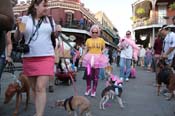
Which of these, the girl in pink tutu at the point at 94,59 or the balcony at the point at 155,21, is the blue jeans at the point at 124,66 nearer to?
the girl in pink tutu at the point at 94,59

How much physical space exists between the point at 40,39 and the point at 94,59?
13.3 ft

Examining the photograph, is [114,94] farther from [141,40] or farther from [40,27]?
[141,40]

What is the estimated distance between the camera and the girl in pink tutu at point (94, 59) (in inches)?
375

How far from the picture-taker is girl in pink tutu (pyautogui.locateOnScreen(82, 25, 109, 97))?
31.3 ft

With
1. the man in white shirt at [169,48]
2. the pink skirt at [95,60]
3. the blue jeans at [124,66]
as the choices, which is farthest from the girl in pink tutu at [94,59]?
the blue jeans at [124,66]

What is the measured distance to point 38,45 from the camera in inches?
219

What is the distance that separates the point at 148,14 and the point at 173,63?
1651 inches

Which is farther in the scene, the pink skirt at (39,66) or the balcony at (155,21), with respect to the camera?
the balcony at (155,21)

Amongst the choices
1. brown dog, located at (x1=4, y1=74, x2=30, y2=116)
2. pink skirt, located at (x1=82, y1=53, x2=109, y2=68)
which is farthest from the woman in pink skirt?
pink skirt, located at (x1=82, y1=53, x2=109, y2=68)

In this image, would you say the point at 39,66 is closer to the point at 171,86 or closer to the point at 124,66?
the point at 171,86

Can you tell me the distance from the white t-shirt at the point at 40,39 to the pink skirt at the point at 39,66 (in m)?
0.06

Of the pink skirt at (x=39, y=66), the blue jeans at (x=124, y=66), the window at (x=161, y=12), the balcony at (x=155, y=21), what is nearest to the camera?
the pink skirt at (x=39, y=66)

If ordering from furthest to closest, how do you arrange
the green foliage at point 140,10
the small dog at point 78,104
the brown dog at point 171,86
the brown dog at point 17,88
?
the green foliage at point 140,10 → the brown dog at point 171,86 → the brown dog at point 17,88 → the small dog at point 78,104

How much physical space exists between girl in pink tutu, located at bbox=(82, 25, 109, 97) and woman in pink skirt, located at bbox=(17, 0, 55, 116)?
3.94 m
